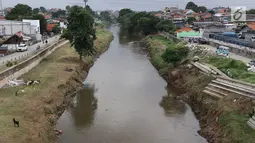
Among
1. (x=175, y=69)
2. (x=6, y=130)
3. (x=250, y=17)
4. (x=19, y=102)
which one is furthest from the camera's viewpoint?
(x=250, y=17)

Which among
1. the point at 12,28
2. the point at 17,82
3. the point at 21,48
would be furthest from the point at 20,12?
the point at 17,82

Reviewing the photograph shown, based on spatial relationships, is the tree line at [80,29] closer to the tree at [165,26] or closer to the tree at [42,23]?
the tree at [42,23]

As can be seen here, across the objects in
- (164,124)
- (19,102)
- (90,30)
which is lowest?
(164,124)

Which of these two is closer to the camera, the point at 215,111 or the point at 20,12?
the point at 215,111

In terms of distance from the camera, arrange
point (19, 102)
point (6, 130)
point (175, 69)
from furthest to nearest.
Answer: point (175, 69)
point (19, 102)
point (6, 130)

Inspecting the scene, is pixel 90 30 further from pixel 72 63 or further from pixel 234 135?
pixel 234 135

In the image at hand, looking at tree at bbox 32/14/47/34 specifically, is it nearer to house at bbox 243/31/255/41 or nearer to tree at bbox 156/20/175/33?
tree at bbox 156/20/175/33

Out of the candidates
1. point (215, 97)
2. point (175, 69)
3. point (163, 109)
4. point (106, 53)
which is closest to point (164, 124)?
point (163, 109)

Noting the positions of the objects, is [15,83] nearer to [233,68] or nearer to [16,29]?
[233,68]

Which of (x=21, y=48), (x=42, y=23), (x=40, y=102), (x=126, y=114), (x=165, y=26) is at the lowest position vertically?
(x=126, y=114)
